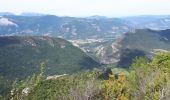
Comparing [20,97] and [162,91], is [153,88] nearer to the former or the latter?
[162,91]

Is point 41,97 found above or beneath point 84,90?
beneath

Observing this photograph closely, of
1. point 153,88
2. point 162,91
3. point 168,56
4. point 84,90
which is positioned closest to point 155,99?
point 162,91

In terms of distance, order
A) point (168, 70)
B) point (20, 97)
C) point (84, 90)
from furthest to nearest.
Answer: point (168, 70) → point (84, 90) → point (20, 97)

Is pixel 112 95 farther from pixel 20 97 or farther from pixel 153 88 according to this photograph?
pixel 20 97

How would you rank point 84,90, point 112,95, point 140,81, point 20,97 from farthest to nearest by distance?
point 140,81 < point 112,95 < point 84,90 < point 20,97

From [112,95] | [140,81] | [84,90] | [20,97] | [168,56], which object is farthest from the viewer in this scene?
[168,56]

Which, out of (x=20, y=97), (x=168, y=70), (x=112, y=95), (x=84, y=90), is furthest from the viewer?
(x=168, y=70)

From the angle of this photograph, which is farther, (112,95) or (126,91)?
(126,91)

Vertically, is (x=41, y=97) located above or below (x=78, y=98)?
below

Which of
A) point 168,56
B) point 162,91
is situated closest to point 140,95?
point 162,91
